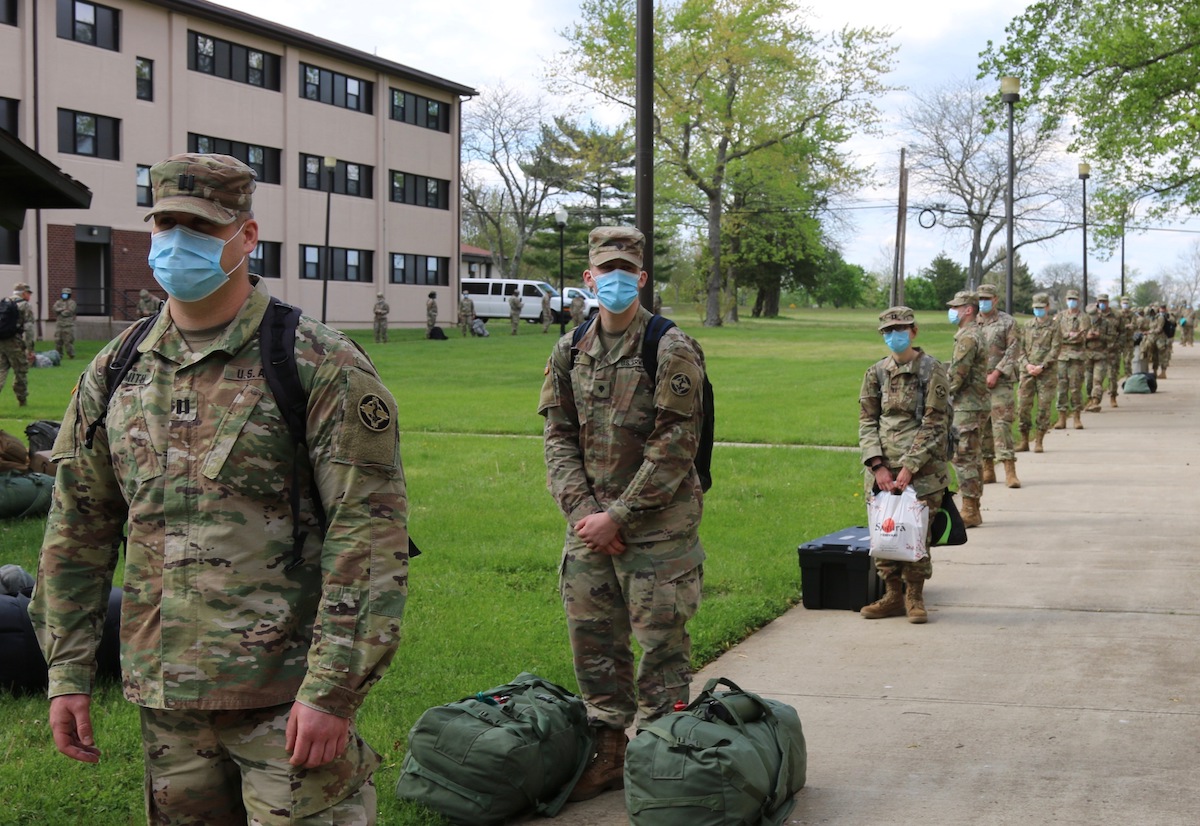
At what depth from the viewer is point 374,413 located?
3.01 meters

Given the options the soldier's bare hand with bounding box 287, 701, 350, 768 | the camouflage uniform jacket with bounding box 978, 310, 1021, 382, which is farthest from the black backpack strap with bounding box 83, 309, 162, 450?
the camouflage uniform jacket with bounding box 978, 310, 1021, 382

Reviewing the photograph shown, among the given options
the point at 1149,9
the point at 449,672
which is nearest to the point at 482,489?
the point at 449,672

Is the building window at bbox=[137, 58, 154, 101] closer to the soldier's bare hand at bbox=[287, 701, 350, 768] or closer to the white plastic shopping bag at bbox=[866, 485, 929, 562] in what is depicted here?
the white plastic shopping bag at bbox=[866, 485, 929, 562]

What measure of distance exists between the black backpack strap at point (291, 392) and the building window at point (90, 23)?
128 feet

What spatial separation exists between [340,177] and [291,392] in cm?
4710

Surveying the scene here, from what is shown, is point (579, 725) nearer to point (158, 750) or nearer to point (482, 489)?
point (158, 750)

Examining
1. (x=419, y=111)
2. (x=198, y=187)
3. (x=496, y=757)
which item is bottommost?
(x=496, y=757)

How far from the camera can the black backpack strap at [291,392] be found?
9.96ft

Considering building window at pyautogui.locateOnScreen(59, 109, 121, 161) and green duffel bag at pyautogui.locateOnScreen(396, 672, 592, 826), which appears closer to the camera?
green duffel bag at pyautogui.locateOnScreen(396, 672, 592, 826)

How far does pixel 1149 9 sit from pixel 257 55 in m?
Answer: 29.5

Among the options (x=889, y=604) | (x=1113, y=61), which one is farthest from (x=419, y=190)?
(x=889, y=604)

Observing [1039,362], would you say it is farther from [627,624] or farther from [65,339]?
[65,339]

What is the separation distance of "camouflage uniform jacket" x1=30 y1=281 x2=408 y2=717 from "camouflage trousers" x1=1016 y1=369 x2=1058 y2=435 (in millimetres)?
15412

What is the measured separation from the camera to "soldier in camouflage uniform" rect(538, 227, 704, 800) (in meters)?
4.91
